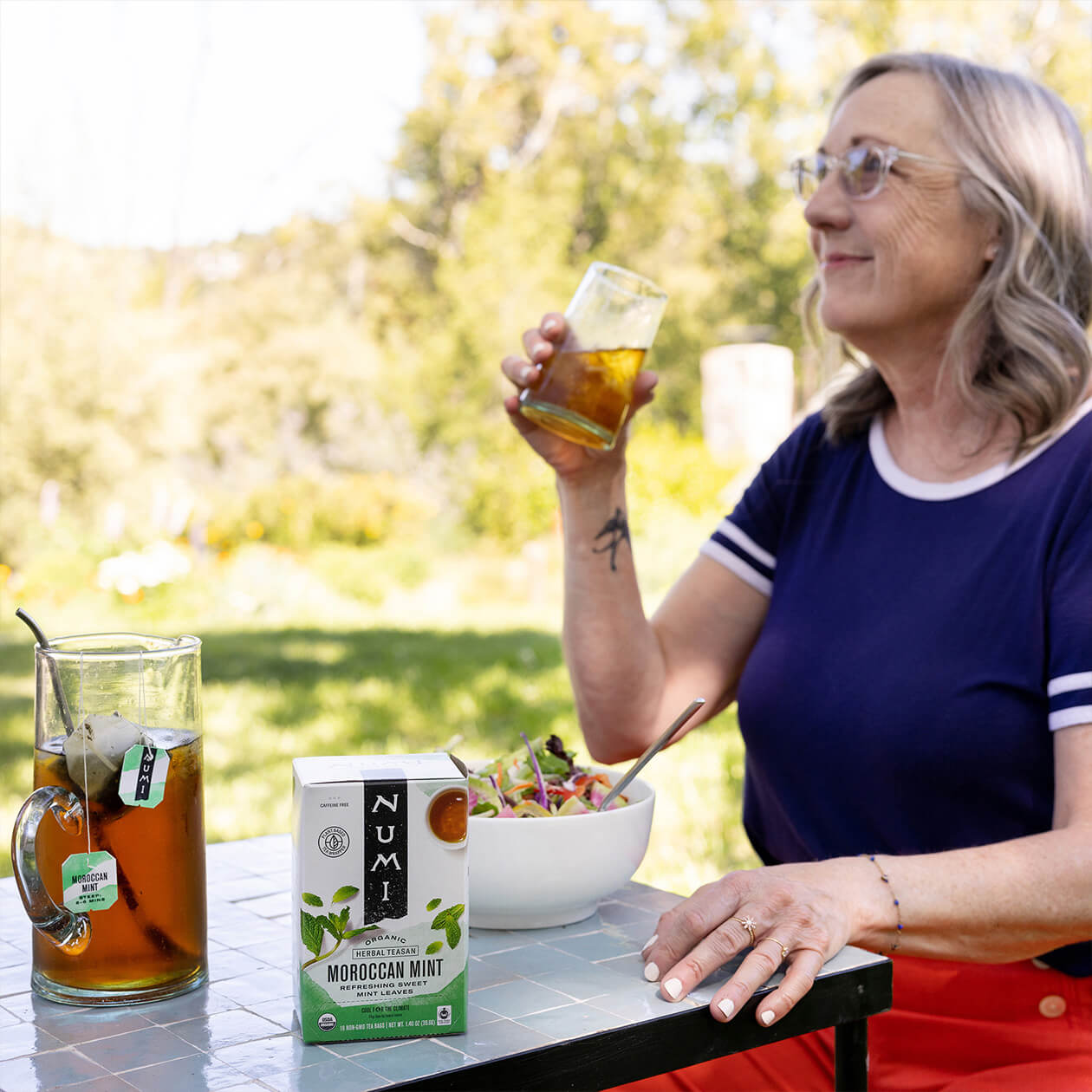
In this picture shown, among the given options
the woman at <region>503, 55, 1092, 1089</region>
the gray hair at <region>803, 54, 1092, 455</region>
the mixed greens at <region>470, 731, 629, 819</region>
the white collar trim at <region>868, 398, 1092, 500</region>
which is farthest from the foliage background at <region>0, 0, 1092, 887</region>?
the mixed greens at <region>470, 731, 629, 819</region>

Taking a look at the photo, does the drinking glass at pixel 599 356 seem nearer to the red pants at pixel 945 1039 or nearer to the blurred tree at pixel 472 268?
the red pants at pixel 945 1039

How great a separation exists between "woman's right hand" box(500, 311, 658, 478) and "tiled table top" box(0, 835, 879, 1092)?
661 millimetres

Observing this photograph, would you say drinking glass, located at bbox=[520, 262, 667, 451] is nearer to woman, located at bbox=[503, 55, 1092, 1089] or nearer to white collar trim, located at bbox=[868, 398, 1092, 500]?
woman, located at bbox=[503, 55, 1092, 1089]

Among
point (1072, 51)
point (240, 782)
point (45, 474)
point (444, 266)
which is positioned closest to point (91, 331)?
point (45, 474)

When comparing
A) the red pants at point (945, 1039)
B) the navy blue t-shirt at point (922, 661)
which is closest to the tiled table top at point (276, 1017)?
the red pants at point (945, 1039)

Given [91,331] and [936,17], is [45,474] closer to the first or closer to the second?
[91,331]

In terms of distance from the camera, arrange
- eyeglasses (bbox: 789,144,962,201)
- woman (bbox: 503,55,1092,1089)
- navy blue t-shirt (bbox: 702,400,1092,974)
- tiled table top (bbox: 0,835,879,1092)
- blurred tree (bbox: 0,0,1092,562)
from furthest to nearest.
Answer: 1. blurred tree (bbox: 0,0,1092,562)
2. eyeglasses (bbox: 789,144,962,201)
3. navy blue t-shirt (bbox: 702,400,1092,974)
4. woman (bbox: 503,55,1092,1089)
5. tiled table top (bbox: 0,835,879,1092)

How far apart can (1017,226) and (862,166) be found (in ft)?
0.71

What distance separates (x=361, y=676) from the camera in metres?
5.64

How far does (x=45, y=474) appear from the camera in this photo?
9.52 m

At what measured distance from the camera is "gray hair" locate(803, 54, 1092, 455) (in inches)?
62.7

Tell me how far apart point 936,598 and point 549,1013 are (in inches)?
31.7

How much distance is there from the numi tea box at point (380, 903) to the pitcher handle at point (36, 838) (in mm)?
155

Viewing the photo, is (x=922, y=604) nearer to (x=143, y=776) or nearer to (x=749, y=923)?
(x=749, y=923)
